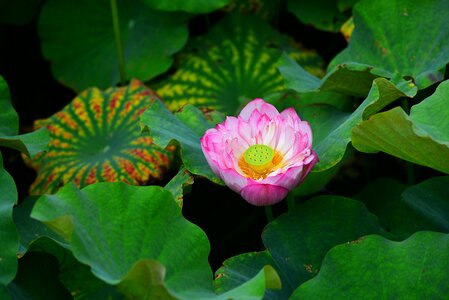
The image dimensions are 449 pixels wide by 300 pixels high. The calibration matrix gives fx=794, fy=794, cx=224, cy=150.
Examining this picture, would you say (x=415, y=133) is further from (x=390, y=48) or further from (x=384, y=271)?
(x=390, y=48)

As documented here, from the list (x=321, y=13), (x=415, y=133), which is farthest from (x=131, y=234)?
(x=321, y=13)

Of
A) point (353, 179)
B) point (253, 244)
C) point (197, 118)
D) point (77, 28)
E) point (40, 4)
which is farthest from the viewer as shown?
point (40, 4)

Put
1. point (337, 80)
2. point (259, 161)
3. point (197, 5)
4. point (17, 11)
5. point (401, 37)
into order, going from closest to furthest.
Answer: point (259, 161)
point (337, 80)
point (401, 37)
point (197, 5)
point (17, 11)

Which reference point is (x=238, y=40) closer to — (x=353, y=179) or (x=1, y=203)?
(x=353, y=179)

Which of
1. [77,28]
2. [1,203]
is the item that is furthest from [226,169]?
[77,28]

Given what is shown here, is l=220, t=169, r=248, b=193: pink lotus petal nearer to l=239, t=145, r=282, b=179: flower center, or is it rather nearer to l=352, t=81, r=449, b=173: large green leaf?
l=239, t=145, r=282, b=179: flower center

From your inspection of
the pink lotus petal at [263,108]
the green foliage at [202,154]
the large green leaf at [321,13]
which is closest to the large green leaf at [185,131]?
the green foliage at [202,154]
